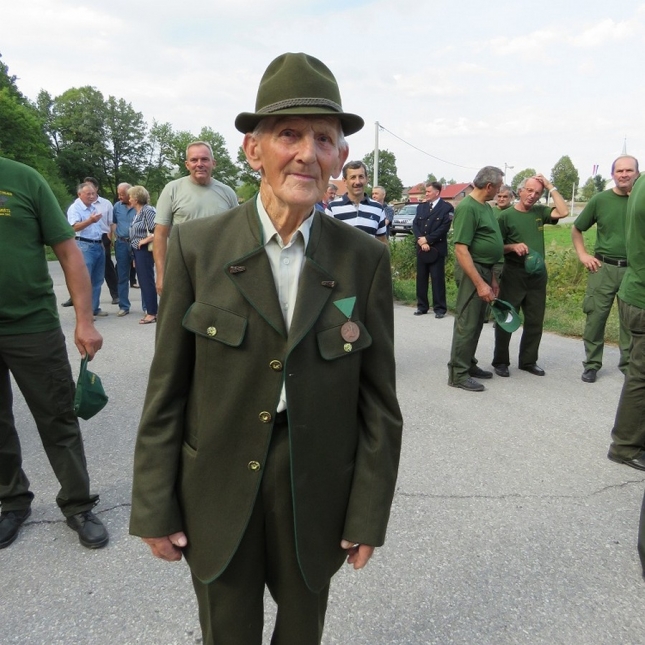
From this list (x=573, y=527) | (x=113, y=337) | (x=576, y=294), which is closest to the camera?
(x=573, y=527)

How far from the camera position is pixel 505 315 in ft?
17.4

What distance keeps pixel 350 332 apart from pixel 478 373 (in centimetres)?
465

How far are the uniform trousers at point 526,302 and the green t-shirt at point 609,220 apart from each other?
2.16ft

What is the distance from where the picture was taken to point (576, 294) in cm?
1029

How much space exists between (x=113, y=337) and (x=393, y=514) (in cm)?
535

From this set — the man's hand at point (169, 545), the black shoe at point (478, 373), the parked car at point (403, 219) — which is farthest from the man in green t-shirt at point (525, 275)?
the parked car at point (403, 219)

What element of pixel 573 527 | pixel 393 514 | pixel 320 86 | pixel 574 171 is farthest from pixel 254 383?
pixel 574 171

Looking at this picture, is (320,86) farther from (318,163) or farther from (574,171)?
(574,171)

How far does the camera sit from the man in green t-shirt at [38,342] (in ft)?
8.36

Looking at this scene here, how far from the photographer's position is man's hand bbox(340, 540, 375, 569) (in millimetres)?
1481

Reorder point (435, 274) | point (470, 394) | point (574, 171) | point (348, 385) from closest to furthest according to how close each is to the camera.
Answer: point (348, 385) → point (470, 394) → point (435, 274) → point (574, 171)

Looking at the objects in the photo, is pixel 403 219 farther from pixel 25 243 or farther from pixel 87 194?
pixel 25 243

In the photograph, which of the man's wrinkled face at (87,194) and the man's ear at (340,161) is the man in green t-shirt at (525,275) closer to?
the man's ear at (340,161)

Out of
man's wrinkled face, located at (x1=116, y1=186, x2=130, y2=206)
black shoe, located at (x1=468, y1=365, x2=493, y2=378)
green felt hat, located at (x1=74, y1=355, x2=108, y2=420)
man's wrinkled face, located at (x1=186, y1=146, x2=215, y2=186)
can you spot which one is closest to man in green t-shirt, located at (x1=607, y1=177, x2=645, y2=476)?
black shoe, located at (x1=468, y1=365, x2=493, y2=378)
